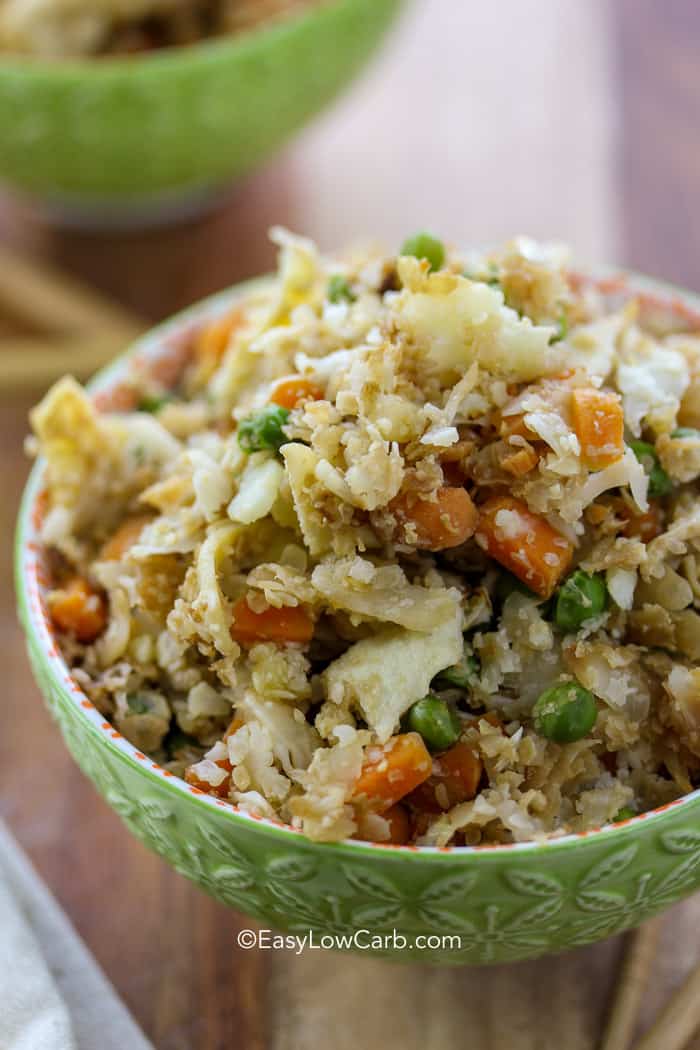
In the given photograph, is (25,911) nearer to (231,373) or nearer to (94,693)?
(94,693)

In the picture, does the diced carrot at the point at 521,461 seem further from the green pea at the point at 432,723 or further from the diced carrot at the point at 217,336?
the diced carrot at the point at 217,336

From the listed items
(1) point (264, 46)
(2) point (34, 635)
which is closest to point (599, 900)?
(2) point (34, 635)

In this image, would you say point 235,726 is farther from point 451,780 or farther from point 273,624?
point 451,780

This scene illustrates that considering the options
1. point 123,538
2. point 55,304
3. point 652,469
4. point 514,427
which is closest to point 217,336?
point 123,538

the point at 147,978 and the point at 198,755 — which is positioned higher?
the point at 198,755

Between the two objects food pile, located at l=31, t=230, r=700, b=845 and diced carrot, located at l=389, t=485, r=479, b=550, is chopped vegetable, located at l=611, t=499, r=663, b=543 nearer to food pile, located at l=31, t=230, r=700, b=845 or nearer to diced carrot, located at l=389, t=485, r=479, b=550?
food pile, located at l=31, t=230, r=700, b=845

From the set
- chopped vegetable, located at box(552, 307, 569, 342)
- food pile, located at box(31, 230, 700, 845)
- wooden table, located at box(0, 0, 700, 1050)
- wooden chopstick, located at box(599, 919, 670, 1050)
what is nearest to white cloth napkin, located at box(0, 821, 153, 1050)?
wooden table, located at box(0, 0, 700, 1050)

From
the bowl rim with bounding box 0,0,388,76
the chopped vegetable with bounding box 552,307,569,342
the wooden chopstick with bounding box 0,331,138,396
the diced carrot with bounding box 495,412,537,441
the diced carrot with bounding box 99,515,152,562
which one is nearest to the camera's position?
the diced carrot with bounding box 495,412,537,441
